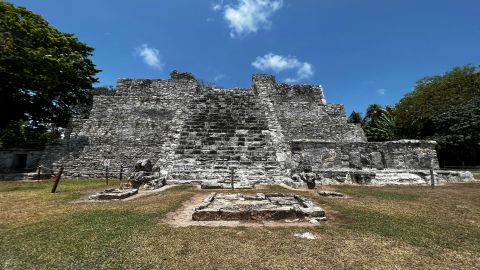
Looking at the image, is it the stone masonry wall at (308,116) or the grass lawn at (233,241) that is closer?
the grass lawn at (233,241)

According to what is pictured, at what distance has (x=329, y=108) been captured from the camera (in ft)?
63.9

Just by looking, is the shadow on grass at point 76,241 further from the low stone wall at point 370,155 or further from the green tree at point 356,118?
the green tree at point 356,118

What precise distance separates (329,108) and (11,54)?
1867cm

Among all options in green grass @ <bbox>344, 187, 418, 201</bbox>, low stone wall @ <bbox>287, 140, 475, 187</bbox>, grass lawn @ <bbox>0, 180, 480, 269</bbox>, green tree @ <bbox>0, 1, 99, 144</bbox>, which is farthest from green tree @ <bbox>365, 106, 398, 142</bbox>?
green tree @ <bbox>0, 1, 99, 144</bbox>

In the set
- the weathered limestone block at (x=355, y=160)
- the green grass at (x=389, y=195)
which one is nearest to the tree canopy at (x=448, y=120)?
the weathered limestone block at (x=355, y=160)

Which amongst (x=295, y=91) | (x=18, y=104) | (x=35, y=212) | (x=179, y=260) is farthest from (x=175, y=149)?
(x=18, y=104)

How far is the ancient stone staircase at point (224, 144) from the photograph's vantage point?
37.6ft

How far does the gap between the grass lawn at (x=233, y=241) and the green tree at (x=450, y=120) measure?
19511 millimetres

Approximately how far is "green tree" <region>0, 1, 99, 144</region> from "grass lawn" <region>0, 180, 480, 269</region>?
42.1 feet

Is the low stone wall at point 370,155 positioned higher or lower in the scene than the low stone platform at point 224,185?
higher

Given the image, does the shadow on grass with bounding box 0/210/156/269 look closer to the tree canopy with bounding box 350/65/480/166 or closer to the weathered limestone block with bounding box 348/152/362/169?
the weathered limestone block with bounding box 348/152/362/169

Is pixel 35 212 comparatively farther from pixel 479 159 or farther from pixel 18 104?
pixel 479 159

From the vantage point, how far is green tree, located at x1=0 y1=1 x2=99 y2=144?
16203 mm

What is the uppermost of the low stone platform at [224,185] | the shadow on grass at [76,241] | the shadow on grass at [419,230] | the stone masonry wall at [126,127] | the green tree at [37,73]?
the green tree at [37,73]
